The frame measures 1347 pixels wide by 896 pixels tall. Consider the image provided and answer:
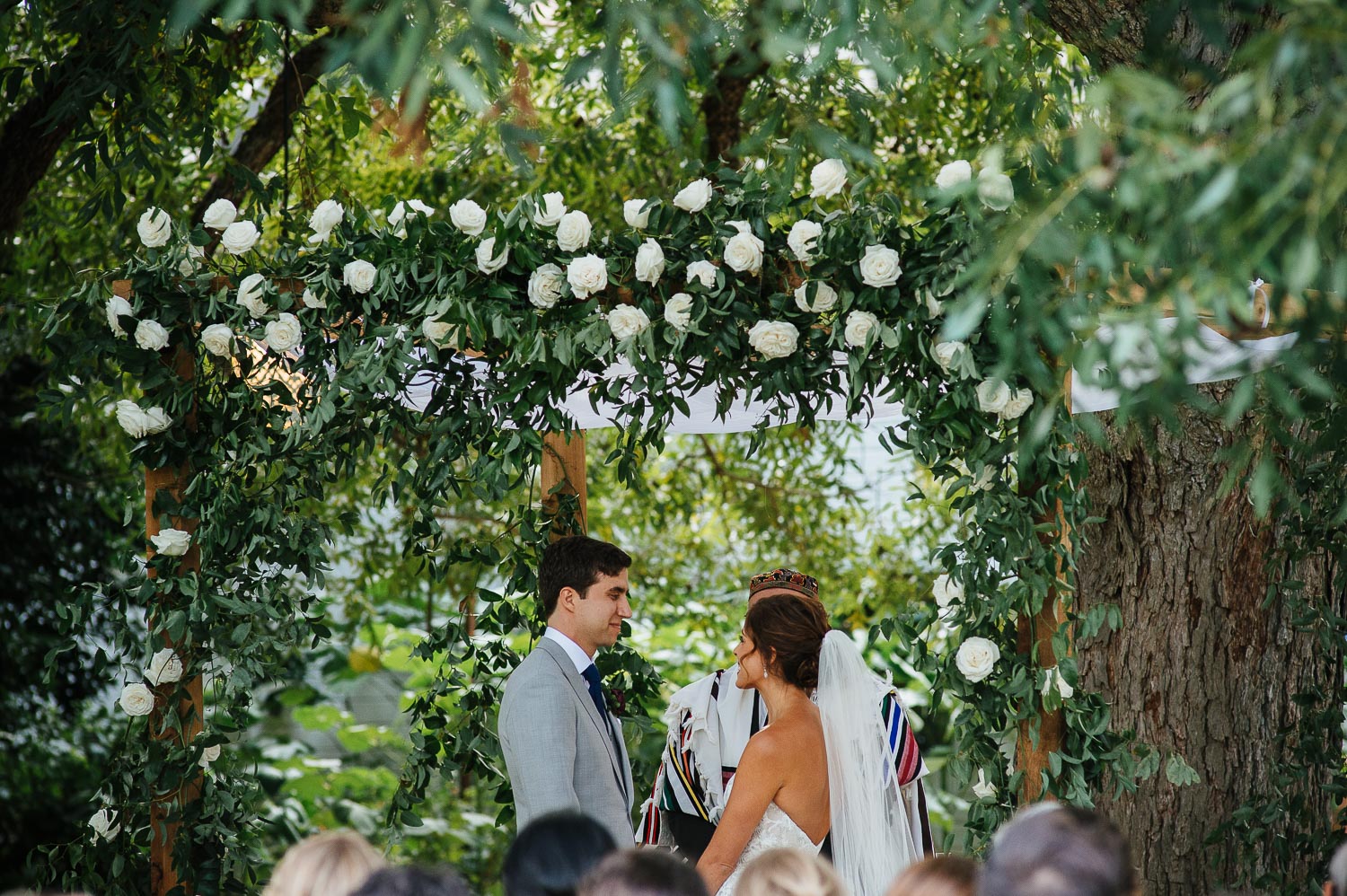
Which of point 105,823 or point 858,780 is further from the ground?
point 858,780

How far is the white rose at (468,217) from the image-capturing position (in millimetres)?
3316

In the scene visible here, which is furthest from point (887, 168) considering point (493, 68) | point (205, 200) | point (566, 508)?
point (493, 68)

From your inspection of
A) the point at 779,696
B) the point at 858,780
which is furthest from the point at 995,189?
the point at 858,780

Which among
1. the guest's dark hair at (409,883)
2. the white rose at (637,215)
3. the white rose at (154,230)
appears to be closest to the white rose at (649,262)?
the white rose at (637,215)

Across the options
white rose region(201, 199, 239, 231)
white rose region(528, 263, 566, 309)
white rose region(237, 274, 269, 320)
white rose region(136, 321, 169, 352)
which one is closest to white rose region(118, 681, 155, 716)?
white rose region(136, 321, 169, 352)

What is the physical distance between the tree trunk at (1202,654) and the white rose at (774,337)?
141cm

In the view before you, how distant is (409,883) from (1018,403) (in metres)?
1.76

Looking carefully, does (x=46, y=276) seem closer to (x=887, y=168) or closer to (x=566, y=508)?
(x=566, y=508)

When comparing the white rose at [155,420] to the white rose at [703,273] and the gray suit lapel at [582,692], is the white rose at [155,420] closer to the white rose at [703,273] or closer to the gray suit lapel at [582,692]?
the gray suit lapel at [582,692]

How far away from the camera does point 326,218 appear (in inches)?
138

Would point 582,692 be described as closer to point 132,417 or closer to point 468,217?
point 468,217

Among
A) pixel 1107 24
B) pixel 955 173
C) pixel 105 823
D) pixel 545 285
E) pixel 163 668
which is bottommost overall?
pixel 105 823

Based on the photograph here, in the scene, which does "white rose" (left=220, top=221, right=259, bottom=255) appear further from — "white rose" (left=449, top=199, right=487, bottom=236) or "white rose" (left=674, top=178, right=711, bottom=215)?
"white rose" (left=674, top=178, right=711, bottom=215)

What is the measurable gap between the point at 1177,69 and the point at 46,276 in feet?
17.0
